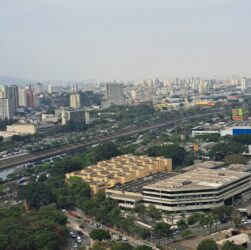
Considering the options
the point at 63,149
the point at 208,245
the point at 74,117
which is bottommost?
the point at 63,149

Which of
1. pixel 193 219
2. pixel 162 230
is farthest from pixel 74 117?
pixel 162 230

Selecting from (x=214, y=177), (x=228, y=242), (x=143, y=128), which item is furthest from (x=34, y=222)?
(x=143, y=128)

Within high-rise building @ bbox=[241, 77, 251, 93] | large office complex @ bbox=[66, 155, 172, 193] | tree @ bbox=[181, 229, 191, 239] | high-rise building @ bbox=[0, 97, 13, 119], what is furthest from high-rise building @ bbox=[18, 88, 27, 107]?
tree @ bbox=[181, 229, 191, 239]

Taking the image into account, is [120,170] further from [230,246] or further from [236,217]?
[230,246]

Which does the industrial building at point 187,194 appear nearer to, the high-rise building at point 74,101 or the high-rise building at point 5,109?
the high-rise building at point 5,109

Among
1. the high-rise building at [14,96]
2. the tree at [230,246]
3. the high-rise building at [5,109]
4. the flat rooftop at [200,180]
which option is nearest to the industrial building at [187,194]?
the flat rooftop at [200,180]

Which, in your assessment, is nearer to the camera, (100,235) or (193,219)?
(100,235)

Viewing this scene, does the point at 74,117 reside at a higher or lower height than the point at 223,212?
higher
